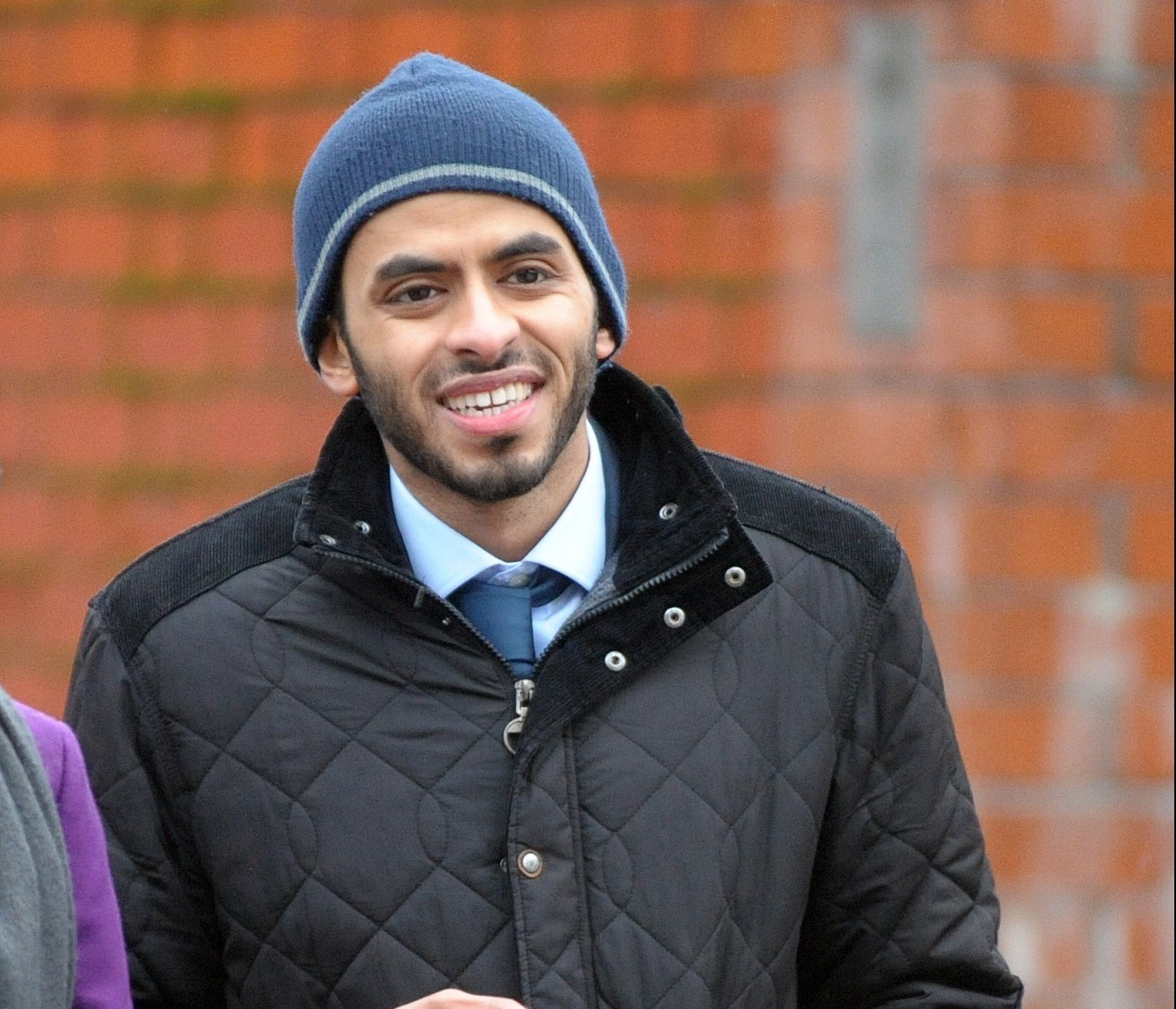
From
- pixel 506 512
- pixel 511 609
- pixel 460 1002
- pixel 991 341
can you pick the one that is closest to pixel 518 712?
pixel 511 609

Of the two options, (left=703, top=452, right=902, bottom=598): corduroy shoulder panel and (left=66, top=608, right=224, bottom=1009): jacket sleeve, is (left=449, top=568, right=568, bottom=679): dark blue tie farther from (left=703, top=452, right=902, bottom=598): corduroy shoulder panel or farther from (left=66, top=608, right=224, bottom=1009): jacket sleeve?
(left=66, top=608, right=224, bottom=1009): jacket sleeve

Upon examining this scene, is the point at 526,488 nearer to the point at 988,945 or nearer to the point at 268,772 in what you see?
the point at 268,772

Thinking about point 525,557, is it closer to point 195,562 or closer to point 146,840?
point 195,562

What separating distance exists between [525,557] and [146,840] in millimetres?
518

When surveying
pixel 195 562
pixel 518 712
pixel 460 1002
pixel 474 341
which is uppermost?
pixel 474 341

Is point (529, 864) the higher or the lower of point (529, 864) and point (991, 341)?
the lower

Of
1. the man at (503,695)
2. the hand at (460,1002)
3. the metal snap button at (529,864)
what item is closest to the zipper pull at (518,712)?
the man at (503,695)

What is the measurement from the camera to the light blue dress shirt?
2721 millimetres

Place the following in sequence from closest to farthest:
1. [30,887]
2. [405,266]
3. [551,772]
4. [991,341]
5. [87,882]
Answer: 1. [30,887]
2. [87,882]
3. [551,772]
4. [405,266]
5. [991,341]

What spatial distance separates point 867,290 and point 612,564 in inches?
52.6

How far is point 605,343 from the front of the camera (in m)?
2.89

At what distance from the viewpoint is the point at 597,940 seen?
8.42 feet

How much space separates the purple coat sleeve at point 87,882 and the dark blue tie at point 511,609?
1.54 feet

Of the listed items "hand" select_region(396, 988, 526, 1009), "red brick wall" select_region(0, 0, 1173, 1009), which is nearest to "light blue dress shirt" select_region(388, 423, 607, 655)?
"hand" select_region(396, 988, 526, 1009)
